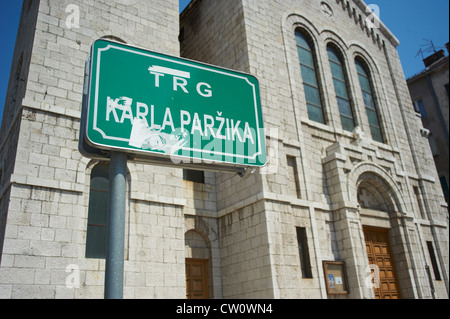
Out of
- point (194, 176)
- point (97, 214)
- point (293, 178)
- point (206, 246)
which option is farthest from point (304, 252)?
point (97, 214)

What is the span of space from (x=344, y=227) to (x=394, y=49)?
39.0 ft

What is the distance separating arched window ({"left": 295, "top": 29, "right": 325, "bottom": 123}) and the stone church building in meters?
0.06

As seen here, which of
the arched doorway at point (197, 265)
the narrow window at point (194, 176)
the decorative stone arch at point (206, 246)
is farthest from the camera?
the narrow window at point (194, 176)

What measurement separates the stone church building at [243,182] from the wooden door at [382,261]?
0.06 meters

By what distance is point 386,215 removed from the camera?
14.0 metres

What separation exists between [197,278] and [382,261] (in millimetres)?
6623

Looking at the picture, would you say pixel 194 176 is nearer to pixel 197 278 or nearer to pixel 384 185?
pixel 197 278

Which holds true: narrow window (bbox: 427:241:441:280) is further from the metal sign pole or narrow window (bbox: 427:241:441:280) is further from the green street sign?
the metal sign pole

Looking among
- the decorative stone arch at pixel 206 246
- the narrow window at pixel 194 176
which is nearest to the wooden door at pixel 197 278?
the decorative stone arch at pixel 206 246

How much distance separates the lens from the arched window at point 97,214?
909 centimetres

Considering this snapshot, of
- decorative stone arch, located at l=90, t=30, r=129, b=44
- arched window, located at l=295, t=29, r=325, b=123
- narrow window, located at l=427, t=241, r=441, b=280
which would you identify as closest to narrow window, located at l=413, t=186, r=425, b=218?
narrow window, located at l=427, t=241, r=441, b=280

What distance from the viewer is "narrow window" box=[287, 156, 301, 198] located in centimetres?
1186

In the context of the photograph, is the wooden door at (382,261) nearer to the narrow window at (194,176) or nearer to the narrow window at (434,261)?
the narrow window at (434,261)

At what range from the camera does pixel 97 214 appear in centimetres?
941
